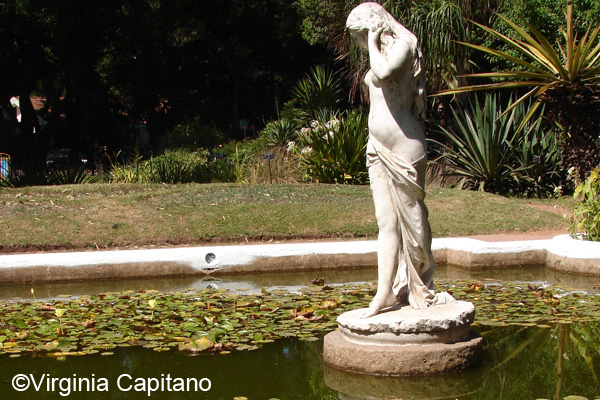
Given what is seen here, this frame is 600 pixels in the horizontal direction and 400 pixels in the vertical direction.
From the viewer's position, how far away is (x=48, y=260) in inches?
312

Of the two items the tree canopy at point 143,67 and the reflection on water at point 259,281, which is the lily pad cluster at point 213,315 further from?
the tree canopy at point 143,67

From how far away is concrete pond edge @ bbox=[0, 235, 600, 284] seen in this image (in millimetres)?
7883

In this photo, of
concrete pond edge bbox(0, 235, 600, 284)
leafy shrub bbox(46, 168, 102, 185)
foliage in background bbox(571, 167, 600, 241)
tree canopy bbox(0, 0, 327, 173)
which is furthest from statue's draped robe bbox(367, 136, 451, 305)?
tree canopy bbox(0, 0, 327, 173)

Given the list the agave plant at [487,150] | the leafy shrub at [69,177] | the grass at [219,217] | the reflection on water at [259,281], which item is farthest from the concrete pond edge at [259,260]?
the leafy shrub at [69,177]

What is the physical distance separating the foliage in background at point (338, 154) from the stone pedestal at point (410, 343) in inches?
392

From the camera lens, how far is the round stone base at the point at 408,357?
479 cm

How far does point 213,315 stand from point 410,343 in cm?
203

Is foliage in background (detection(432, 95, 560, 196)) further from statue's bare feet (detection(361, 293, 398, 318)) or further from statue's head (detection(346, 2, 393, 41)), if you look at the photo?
statue's bare feet (detection(361, 293, 398, 318))

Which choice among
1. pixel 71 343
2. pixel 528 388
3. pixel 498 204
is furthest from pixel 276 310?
pixel 498 204

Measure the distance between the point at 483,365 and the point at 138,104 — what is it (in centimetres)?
2482

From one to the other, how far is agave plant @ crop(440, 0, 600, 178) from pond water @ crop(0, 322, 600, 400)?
6613mm

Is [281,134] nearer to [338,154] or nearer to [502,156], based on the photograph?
[338,154]

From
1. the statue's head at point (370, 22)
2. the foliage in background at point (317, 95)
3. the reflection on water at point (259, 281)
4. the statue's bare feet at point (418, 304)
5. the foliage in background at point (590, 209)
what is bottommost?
the reflection on water at point (259, 281)

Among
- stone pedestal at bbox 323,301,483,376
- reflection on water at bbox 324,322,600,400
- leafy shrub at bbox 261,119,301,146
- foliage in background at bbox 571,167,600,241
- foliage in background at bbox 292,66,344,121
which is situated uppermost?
foliage in background at bbox 292,66,344,121
